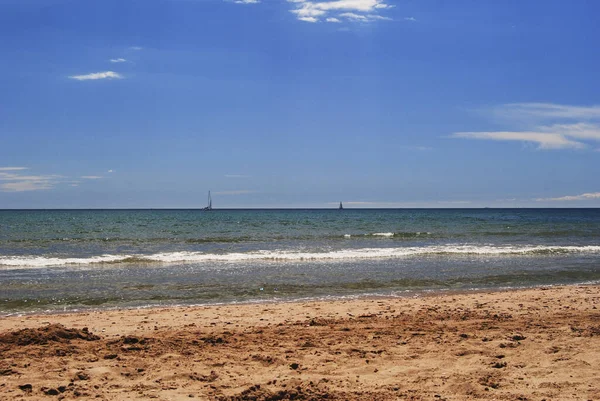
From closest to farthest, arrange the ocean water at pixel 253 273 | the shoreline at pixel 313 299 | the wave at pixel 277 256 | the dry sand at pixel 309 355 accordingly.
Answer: the dry sand at pixel 309 355 → the shoreline at pixel 313 299 → the ocean water at pixel 253 273 → the wave at pixel 277 256

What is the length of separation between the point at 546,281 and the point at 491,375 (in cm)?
1097

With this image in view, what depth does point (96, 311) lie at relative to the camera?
1077cm

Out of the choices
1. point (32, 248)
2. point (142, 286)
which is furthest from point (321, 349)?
point (32, 248)

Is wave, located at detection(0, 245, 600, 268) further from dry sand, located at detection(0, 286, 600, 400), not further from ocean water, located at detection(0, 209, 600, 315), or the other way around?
dry sand, located at detection(0, 286, 600, 400)

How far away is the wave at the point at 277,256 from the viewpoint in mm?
20719

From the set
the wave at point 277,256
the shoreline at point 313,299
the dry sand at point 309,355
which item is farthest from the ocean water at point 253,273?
the dry sand at point 309,355

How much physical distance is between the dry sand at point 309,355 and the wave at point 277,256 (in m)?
11.2

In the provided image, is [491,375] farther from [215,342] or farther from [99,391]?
[99,391]

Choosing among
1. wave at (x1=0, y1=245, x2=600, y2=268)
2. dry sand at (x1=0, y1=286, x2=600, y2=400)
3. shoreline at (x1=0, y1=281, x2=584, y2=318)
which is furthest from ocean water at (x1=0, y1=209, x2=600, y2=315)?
dry sand at (x1=0, y1=286, x2=600, y2=400)

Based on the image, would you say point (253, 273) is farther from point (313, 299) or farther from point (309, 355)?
point (309, 355)

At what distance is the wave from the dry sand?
11.2 m

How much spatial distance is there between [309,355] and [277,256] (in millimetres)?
15697

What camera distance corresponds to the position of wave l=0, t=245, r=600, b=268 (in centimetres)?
2072

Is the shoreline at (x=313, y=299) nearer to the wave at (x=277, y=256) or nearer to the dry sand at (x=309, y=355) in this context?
the dry sand at (x=309, y=355)
